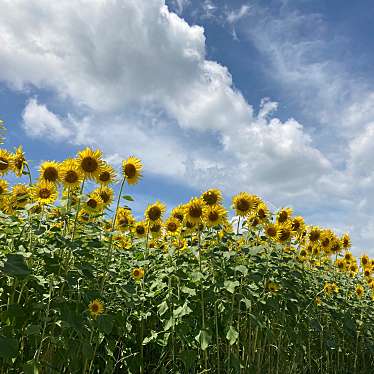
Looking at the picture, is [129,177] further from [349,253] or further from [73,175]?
[349,253]

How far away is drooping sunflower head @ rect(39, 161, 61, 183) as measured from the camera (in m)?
4.40

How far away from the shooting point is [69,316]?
3523mm

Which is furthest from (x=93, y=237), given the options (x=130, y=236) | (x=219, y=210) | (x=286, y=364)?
(x=286, y=364)

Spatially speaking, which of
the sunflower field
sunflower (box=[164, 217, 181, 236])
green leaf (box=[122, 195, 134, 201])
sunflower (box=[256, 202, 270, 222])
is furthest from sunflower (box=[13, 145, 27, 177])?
sunflower (box=[256, 202, 270, 222])

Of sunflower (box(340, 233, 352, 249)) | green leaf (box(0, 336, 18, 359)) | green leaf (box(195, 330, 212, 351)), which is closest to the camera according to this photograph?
green leaf (box(0, 336, 18, 359))

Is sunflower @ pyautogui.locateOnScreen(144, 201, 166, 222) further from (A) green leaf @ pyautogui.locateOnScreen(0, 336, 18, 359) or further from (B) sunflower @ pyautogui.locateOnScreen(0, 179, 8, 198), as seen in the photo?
(A) green leaf @ pyautogui.locateOnScreen(0, 336, 18, 359)

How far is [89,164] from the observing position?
4410mm

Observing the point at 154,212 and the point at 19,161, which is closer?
the point at 19,161

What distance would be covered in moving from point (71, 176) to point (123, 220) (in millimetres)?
2126

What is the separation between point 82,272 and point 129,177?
1.31m

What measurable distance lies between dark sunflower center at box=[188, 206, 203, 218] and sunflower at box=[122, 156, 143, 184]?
2.21ft

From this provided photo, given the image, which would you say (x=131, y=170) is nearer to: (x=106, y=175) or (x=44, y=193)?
(x=106, y=175)

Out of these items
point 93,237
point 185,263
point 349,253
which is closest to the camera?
point 93,237

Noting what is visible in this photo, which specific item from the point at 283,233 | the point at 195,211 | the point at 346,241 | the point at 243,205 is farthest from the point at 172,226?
the point at 346,241
